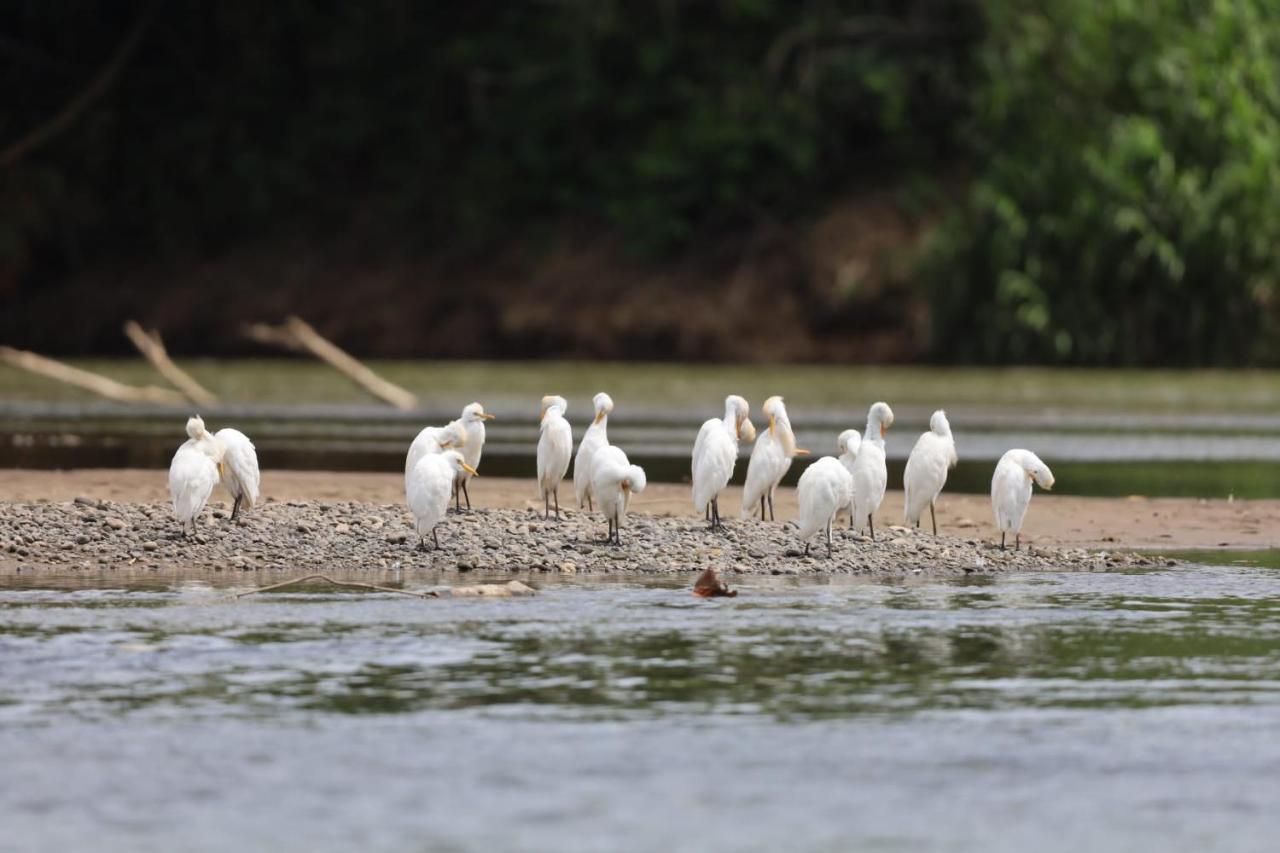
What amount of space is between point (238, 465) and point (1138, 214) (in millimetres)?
28004

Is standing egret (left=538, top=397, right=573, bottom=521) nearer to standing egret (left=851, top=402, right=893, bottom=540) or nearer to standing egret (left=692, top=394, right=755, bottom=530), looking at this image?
standing egret (left=692, top=394, right=755, bottom=530)

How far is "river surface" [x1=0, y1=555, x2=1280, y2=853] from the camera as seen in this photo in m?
7.91

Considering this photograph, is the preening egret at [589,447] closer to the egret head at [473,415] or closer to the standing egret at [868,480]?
the egret head at [473,415]

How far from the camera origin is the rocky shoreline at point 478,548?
1468cm

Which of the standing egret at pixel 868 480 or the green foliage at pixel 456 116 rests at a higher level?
the green foliage at pixel 456 116

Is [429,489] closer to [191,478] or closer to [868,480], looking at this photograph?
[191,478]

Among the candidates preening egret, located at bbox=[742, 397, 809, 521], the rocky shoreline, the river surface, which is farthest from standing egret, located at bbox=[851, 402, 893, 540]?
the river surface

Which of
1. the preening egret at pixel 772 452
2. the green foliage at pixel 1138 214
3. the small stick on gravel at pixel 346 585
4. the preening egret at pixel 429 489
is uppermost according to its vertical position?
the green foliage at pixel 1138 214

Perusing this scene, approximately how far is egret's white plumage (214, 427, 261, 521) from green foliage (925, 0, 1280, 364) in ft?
87.5

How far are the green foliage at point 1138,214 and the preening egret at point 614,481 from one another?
26.8 m

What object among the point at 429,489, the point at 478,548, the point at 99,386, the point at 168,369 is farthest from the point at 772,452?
the point at 99,386

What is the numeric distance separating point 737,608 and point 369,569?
2834 millimetres

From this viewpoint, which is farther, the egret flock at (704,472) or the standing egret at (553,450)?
the standing egret at (553,450)

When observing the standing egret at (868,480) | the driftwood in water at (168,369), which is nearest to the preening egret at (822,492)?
the standing egret at (868,480)
